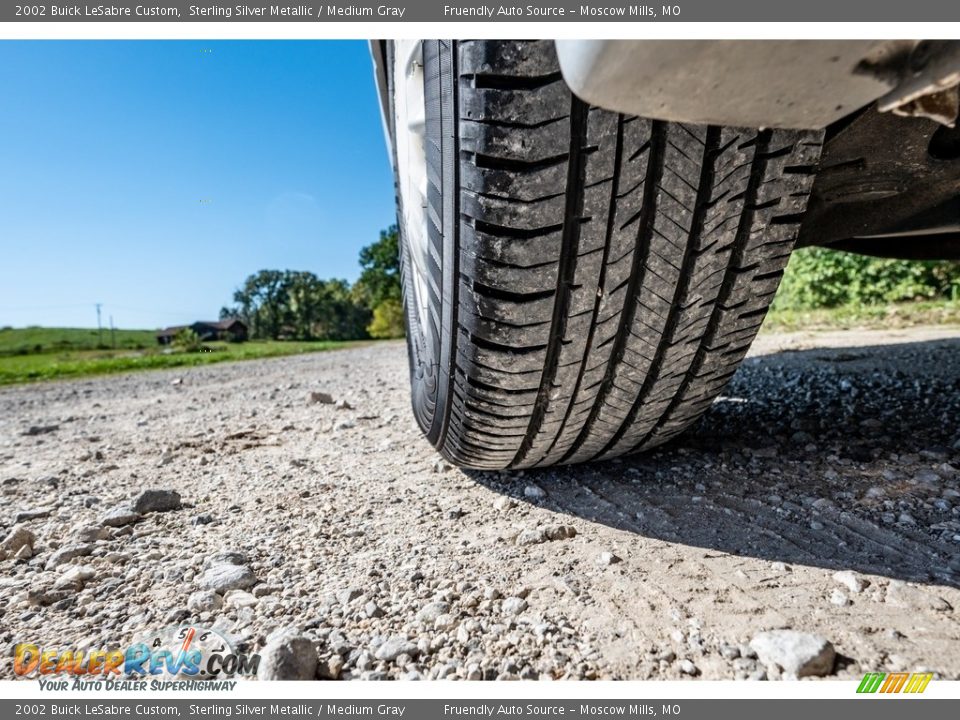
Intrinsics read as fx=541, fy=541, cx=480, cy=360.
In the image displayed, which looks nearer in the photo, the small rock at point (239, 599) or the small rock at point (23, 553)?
the small rock at point (239, 599)

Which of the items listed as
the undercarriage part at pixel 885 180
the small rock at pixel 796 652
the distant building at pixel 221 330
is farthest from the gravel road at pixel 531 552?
the distant building at pixel 221 330

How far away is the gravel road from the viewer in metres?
0.76

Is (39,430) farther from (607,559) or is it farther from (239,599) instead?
(607,559)

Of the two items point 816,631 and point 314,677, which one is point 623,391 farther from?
point 314,677

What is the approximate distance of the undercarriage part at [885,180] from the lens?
2.96ft

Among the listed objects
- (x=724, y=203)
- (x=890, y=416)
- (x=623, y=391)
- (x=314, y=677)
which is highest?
(x=724, y=203)

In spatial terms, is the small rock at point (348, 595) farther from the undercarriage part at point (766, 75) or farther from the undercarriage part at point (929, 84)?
the undercarriage part at point (929, 84)

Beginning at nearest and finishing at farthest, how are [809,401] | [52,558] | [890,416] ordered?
[52,558] < [890,416] < [809,401]

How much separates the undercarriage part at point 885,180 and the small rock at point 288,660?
1119mm

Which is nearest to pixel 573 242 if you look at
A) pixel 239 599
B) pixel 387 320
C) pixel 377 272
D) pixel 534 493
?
pixel 534 493

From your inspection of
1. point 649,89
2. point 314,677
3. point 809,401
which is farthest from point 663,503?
point 809,401

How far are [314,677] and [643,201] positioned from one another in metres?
0.84

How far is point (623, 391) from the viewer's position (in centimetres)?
109

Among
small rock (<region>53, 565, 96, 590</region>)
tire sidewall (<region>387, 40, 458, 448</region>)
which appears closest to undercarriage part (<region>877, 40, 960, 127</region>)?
tire sidewall (<region>387, 40, 458, 448</region>)
